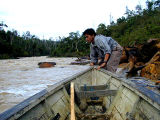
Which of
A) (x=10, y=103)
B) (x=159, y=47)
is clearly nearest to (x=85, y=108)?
(x=10, y=103)

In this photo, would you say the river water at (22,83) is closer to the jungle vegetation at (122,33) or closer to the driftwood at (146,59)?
the driftwood at (146,59)

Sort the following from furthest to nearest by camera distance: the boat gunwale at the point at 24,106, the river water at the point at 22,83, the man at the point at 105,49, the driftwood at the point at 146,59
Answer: the driftwood at the point at 146,59 < the river water at the point at 22,83 < the man at the point at 105,49 < the boat gunwale at the point at 24,106

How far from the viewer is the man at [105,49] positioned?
3.24 meters

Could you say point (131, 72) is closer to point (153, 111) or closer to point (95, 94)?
point (95, 94)

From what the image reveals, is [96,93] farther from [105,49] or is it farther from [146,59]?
[146,59]

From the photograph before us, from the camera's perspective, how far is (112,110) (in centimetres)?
232

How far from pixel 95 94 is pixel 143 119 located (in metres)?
0.87

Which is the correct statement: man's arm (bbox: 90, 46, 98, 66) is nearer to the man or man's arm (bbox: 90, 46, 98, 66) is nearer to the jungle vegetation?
the man

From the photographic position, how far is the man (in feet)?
10.6

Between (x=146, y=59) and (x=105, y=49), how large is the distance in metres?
6.82

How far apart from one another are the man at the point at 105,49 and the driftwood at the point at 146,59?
309 centimetres

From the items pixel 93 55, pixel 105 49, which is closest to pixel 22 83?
pixel 93 55

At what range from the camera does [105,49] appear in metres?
3.23

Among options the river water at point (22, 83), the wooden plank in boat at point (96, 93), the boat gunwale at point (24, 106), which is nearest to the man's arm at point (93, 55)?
the wooden plank in boat at point (96, 93)
